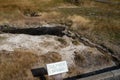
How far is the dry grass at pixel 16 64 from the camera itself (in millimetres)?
9484

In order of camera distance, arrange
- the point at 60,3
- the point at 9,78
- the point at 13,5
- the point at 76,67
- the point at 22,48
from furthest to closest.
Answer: the point at 60,3
the point at 13,5
the point at 22,48
the point at 76,67
the point at 9,78

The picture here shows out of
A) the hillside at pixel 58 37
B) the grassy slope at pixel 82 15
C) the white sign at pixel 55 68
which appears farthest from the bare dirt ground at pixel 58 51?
the white sign at pixel 55 68

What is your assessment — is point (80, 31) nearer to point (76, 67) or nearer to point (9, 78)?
point (76, 67)

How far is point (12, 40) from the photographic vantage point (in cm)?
1204

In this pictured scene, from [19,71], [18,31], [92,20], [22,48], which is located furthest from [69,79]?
[92,20]

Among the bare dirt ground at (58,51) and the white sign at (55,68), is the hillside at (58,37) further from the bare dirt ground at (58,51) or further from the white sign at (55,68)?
the white sign at (55,68)

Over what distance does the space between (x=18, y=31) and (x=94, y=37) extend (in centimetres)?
365

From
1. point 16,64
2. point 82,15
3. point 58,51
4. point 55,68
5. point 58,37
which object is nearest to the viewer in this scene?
point 55,68

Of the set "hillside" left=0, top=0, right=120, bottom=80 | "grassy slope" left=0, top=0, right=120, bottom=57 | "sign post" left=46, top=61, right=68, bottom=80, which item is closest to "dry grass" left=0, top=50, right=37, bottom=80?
"hillside" left=0, top=0, right=120, bottom=80

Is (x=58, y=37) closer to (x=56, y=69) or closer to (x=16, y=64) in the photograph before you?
(x=16, y=64)

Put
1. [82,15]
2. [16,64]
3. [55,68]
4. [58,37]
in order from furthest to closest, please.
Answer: [82,15]
[58,37]
[16,64]
[55,68]

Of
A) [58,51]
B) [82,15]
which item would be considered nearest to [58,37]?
[58,51]

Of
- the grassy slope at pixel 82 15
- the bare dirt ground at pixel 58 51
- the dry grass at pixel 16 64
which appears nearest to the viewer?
the dry grass at pixel 16 64

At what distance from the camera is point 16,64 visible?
1011 cm
